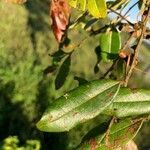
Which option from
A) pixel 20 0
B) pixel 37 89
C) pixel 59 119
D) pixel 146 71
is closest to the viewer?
pixel 59 119

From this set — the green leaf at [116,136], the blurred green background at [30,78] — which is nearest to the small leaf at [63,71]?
the green leaf at [116,136]

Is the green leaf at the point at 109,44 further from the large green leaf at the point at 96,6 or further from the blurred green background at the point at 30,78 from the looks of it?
the blurred green background at the point at 30,78

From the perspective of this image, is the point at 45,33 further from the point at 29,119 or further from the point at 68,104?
the point at 68,104

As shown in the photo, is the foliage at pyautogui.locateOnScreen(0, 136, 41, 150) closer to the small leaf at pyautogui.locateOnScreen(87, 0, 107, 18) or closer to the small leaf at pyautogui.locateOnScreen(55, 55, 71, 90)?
the small leaf at pyautogui.locateOnScreen(55, 55, 71, 90)

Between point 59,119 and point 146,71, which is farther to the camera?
point 146,71

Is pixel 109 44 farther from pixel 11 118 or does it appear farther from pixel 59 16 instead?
pixel 11 118

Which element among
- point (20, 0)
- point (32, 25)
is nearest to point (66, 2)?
point (20, 0)
